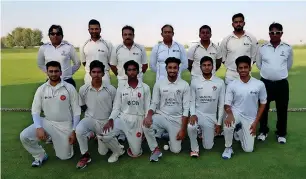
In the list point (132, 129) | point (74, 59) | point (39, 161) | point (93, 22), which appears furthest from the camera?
point (74, 59)

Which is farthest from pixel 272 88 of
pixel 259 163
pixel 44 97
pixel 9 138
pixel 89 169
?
pixel 9 138

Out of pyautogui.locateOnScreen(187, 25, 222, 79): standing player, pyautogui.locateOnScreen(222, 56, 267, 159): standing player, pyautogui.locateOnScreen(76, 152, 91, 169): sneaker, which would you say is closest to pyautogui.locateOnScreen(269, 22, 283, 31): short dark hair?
pyautogui.locateOnScreen(222, 56, 267, 159): standing player

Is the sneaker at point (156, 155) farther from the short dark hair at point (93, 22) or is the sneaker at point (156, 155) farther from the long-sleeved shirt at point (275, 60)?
the short dark hair at point (93, 22)

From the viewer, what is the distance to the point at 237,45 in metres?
5.23

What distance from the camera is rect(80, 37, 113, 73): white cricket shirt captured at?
5.46 m

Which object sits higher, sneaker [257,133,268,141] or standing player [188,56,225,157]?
standing player [188,56,225,157]

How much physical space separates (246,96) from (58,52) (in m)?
3.00

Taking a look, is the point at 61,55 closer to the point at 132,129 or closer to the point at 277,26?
the point at 132,129

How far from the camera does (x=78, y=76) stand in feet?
47.9

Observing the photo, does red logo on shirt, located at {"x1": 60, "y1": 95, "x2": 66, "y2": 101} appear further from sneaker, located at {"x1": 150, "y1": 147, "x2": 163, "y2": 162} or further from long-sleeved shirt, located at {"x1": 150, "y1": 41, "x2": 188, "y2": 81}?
long-sleeved shirt, located at {"x1": 150, "y1": 41, "x2": 188, "y2": 81}

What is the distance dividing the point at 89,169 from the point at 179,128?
4.51 ft

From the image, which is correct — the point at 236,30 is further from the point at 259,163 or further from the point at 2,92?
the point at 2,92

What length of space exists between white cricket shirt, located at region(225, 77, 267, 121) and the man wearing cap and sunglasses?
0.35 meters

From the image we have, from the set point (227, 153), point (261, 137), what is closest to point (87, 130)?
point (227, 153)
